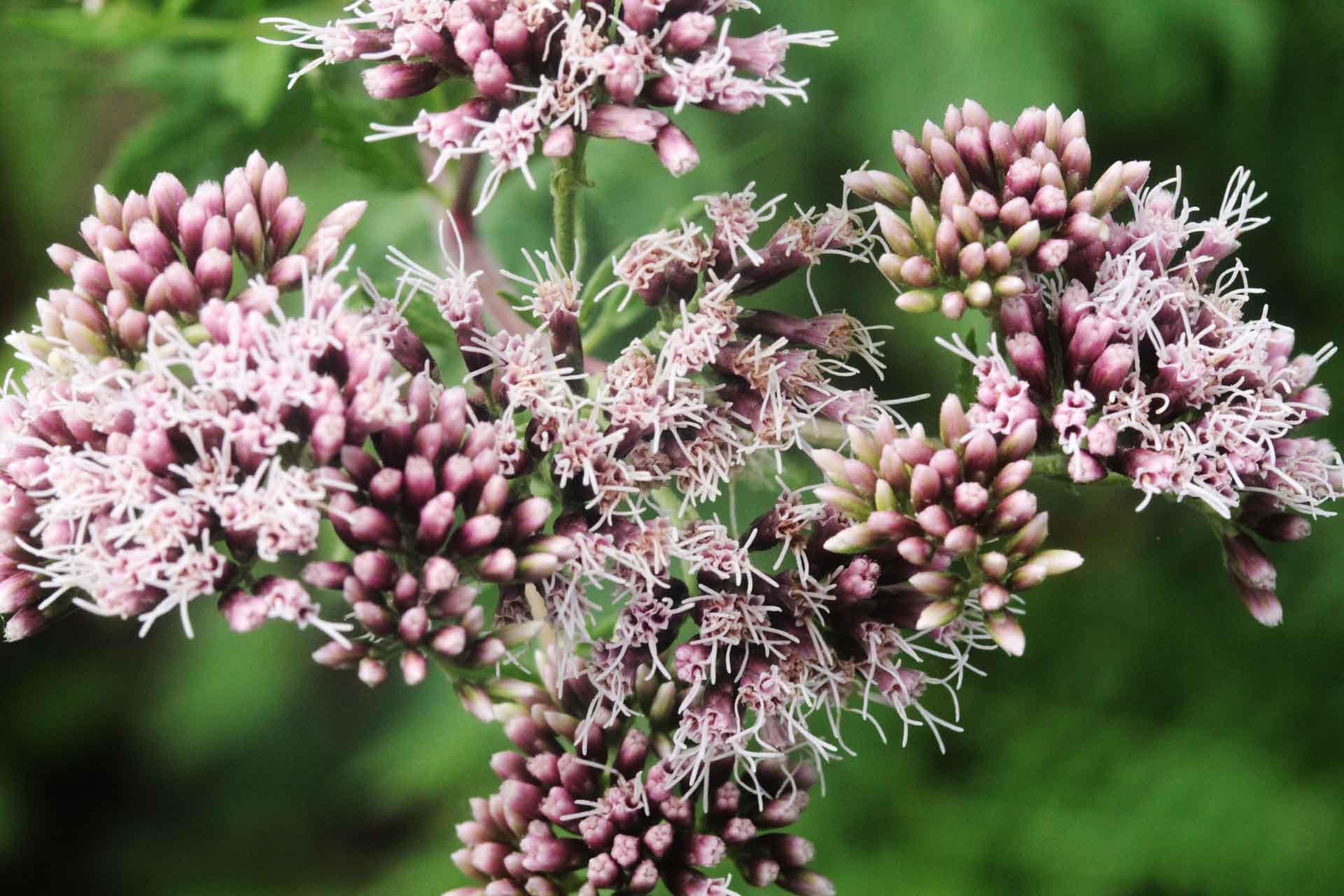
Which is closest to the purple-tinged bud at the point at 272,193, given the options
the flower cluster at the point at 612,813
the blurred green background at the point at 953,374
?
the blurred green background at the point at 953,374

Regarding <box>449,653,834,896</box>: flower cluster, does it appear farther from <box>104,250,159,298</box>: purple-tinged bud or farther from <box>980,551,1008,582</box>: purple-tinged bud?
<box>104,250,159,298</box>: purple-tinged bud

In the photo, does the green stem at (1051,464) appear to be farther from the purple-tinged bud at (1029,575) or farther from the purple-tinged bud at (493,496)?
the purple-tinged bud at (493,496)

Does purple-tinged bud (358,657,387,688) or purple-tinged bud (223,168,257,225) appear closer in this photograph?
purple-tinged bud (358,657,387,688)


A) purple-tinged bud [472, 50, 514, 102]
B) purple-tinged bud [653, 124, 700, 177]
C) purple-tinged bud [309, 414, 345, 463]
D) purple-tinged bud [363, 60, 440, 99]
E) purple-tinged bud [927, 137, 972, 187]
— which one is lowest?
purple-tinged bud [309, 414, 345, 463]

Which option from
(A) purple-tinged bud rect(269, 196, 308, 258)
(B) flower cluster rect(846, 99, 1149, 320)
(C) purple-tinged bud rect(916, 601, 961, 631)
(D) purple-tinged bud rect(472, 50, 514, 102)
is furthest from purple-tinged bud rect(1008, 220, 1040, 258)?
(A) purple-tinged bud rect(269, 196, 308, 258)

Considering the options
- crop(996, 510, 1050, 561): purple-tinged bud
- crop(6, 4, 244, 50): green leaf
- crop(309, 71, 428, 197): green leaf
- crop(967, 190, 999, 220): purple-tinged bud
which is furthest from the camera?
crop(6, 4, 244, 50): green leaf

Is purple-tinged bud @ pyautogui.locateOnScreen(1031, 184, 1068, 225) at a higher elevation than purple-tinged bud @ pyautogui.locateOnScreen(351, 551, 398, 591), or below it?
higher

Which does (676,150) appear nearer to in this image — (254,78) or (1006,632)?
(1006,632)
